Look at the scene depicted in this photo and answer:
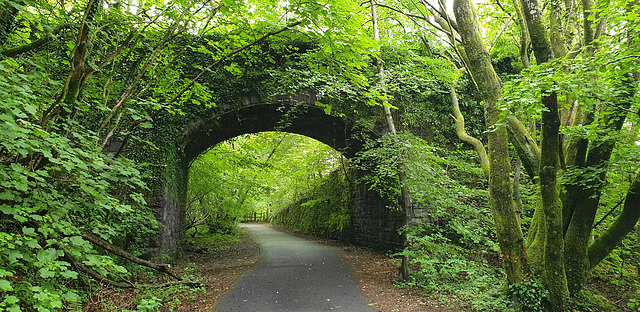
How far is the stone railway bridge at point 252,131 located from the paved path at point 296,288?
2157mm

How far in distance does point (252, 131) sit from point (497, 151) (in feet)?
25.0

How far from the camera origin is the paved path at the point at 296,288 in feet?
16.2

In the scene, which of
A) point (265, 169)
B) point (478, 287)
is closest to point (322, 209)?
point (265, 169)

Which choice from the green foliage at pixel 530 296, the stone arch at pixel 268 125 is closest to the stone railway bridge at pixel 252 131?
the stone arch at pixel 268 125

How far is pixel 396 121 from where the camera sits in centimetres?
909

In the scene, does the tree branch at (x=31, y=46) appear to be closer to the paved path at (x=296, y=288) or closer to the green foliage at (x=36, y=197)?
the green foliage at (x=36, y=197)

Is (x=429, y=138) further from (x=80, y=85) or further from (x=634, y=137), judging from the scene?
(x=80, y=85)

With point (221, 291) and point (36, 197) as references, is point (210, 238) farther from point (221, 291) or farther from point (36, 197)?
point (36, 197)

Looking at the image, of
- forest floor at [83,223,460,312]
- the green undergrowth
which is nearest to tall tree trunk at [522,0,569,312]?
forest floor at [83,223,460,312]

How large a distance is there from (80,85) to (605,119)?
248 inches

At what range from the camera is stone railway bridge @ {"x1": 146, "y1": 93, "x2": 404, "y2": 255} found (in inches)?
290

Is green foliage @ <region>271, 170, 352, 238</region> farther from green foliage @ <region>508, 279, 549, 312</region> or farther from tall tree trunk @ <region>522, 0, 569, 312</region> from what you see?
tall tree trunk @ <region>522, 0, 569, 312</region>

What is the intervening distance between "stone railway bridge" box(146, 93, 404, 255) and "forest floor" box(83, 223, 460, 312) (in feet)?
3.10

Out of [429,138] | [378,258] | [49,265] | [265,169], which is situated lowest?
[378,258]
